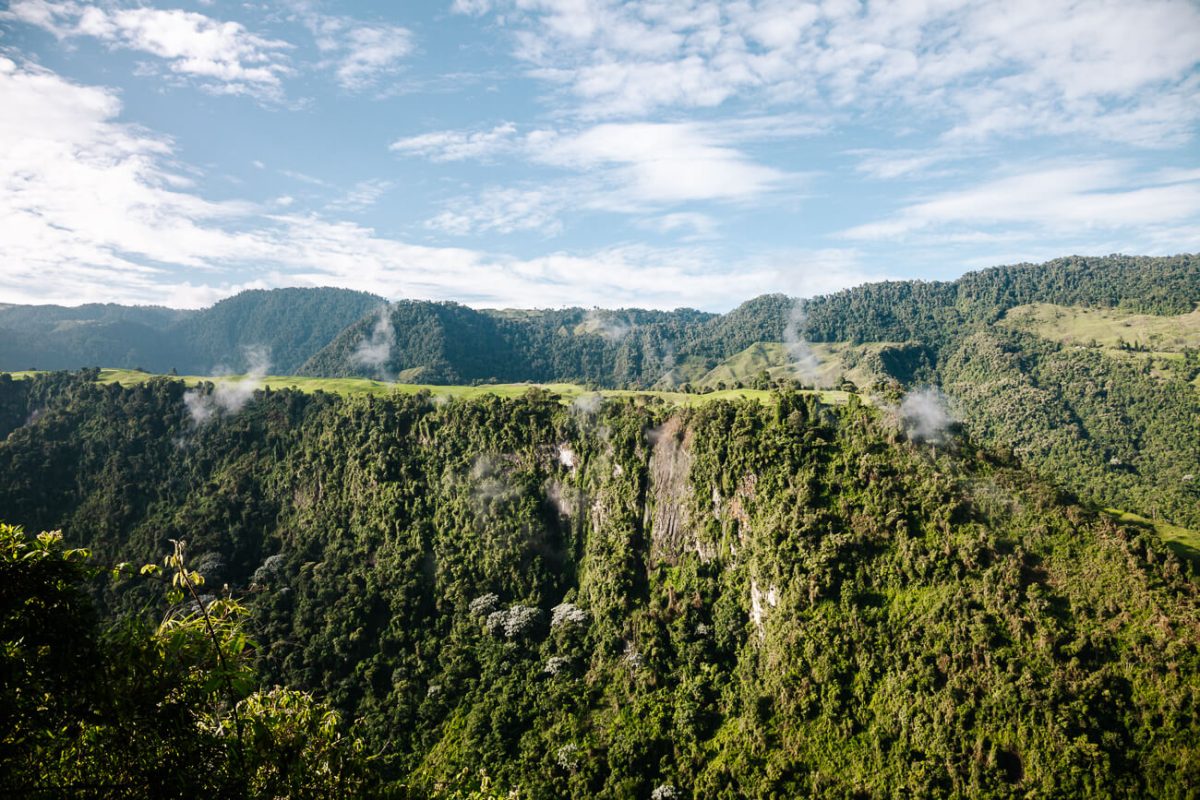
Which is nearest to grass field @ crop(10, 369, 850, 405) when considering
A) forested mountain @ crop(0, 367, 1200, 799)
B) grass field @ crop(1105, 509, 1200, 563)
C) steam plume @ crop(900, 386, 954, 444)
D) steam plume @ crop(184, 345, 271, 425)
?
steam plume @ crop(184, 345, 271, 425)

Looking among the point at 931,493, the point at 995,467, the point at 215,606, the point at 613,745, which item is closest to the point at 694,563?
the point at 613,745

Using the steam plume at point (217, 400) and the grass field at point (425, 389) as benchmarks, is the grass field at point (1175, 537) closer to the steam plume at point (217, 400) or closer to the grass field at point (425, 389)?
the grass field at point (425, 389)

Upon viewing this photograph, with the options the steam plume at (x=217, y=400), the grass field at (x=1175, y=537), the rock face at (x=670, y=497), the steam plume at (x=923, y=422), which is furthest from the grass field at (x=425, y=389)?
the grass field at (x=1175, y=537)

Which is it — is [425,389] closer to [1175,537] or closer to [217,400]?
[217,400]

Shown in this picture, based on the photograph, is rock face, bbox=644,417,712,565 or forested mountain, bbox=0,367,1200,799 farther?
rock face, bbox=644,417,712,565

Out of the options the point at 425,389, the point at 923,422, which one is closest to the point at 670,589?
the point at 923,422

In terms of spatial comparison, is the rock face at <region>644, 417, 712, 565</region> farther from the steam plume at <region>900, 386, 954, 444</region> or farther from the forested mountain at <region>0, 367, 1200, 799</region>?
the steam plume at <region>900, 386, 954, 444</region>
